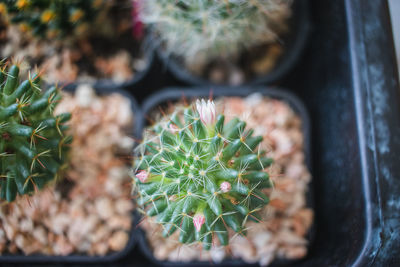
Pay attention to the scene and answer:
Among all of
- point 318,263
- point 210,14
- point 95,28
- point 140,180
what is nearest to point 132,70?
point 95,28

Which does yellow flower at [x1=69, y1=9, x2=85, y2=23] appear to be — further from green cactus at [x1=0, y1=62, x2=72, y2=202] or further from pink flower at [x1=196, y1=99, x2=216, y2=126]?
A: pink flower at [x1=196, y1=99, x2=216, y2=126]

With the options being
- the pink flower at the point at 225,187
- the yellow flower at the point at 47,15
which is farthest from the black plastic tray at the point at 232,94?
the pink flower at the point at 225,187

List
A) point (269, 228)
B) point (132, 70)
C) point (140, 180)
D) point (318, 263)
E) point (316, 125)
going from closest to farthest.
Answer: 1. point (140, 180)
2. point (318, 263)
3. point (269, 228)
4. point (316, 125)
5. point (132, 70)

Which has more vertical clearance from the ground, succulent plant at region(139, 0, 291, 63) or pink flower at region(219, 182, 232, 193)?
succulent plant at region(139, 0, 291, 63)

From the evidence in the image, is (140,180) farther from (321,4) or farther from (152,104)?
(321,4)

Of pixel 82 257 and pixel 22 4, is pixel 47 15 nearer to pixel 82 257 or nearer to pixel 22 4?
pixel 22 4

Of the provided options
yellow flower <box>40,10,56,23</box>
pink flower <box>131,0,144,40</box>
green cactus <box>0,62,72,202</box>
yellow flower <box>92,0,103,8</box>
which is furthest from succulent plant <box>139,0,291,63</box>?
green cactus <box>0,62,72,202</box>

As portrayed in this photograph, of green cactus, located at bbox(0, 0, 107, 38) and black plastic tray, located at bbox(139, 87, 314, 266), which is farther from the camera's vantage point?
black plastic tray, located at bbox(139, 87, 314, 266)
